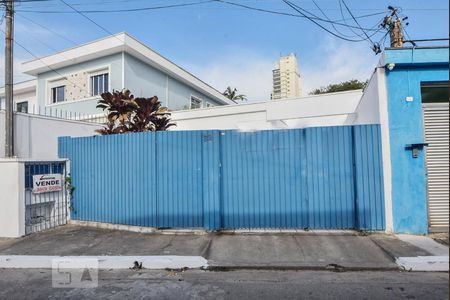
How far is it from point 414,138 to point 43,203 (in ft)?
29.3

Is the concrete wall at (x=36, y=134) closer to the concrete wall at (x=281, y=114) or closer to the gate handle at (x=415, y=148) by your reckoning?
the concrete wall at (x=281, y=114)

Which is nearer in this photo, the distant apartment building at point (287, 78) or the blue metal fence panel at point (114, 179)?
the blue metal fence panel at point (114, 179)

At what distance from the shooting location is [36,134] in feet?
27.8

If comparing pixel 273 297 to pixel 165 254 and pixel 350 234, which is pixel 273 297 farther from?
pixel 350 234

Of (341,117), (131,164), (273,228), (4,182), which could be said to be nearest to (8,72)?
(4,182)

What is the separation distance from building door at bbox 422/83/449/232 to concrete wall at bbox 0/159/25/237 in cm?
917

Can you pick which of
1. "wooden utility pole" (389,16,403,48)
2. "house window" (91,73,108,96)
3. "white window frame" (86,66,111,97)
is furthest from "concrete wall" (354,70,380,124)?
"house window" (91,73,108,96)

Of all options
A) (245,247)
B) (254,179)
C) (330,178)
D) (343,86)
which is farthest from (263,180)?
(343,86)

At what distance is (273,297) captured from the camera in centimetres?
381

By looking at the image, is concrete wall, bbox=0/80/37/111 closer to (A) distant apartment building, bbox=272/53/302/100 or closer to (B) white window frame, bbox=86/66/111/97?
(B) white window frame, bbox=86/66/111/97

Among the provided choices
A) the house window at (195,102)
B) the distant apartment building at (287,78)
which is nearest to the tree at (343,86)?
the distant apartment building at (287,78)

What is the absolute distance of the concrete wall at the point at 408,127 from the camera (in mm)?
6387

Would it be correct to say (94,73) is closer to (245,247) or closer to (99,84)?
(99,84)

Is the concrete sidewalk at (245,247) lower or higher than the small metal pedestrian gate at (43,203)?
lower
